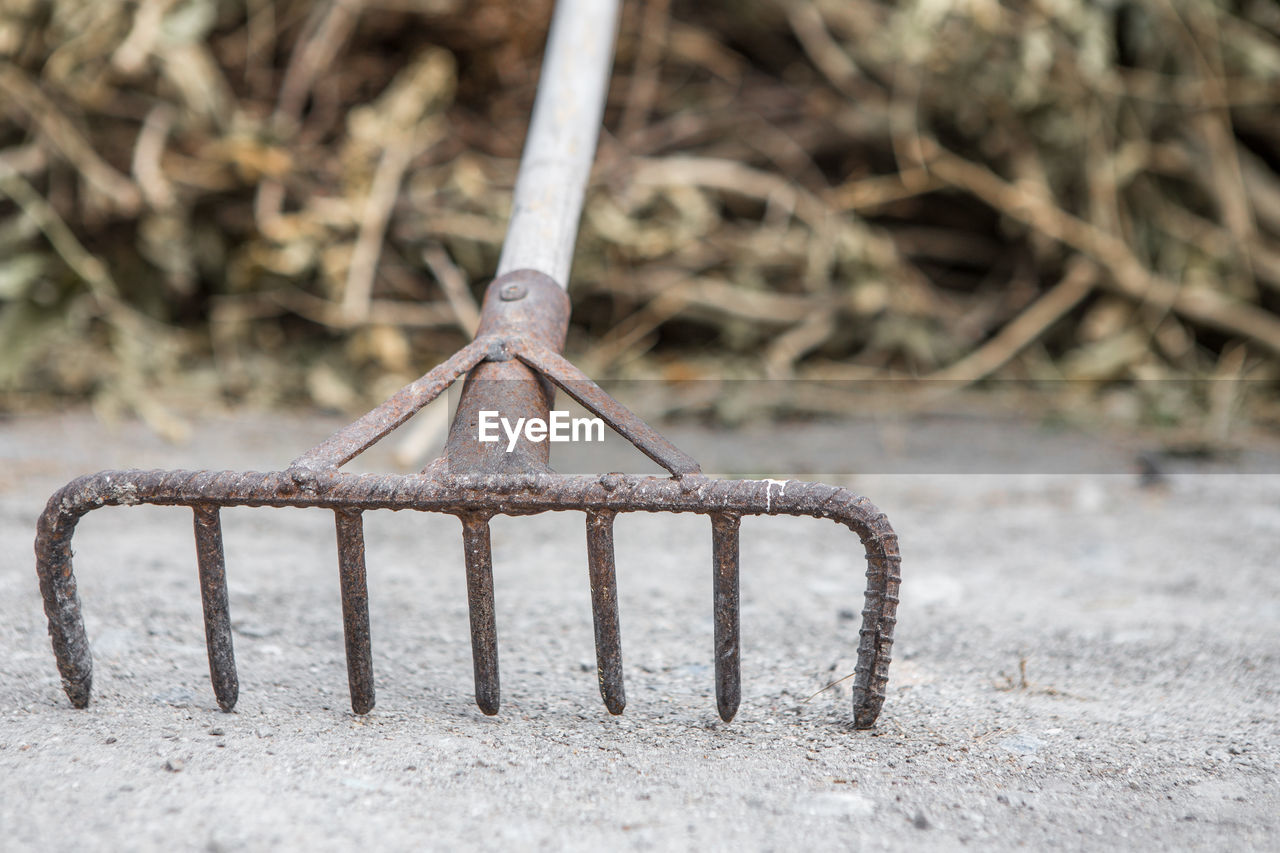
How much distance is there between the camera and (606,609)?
1120mm

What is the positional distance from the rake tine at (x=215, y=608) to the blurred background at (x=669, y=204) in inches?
68.8

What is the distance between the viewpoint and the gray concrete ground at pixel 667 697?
0.92m

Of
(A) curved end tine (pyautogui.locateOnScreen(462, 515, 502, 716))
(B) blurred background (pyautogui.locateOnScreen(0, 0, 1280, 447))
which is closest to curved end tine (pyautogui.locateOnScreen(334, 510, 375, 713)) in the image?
(A) curved end tine (pyautogui.locateOnScreen(462, 515, 502, 716))

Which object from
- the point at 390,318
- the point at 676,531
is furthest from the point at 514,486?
the point at 390,318

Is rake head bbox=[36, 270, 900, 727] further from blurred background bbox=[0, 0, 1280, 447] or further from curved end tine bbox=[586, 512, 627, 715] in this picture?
blurred background bbox=[0, 0, 1280, 447]

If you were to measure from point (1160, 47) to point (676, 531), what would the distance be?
2.29 m

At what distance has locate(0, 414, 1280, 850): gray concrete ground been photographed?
0.92m

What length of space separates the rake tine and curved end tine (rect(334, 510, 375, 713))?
0.42ft

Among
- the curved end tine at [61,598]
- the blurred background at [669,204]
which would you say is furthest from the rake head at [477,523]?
the blurred background at [669,204]

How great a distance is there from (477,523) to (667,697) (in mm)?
330

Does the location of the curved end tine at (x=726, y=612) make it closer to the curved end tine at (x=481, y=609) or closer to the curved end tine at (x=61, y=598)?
the curved end tine at (x=481, y=609)

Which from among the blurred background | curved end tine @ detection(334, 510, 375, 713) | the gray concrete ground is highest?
the blurred background

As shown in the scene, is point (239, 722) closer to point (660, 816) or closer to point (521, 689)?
point (521, 689)

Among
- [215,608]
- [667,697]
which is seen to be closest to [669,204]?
[667,697]
